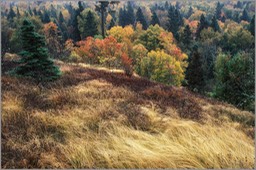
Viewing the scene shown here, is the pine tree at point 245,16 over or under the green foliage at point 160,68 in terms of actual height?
A: over

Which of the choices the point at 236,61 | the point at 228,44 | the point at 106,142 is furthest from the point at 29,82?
the point at 228,44

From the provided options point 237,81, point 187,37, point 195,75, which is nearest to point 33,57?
point 237,81

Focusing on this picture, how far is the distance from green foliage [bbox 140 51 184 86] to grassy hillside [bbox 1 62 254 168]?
3527 cm

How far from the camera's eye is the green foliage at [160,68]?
144ft

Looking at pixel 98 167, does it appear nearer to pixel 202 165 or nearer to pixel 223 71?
pixel 202 165

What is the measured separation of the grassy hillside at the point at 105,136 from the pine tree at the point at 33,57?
2.33 m

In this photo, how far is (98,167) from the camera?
4.65 meters

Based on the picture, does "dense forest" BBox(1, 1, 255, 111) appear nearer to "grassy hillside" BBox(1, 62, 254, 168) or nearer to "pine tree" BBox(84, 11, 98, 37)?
"pine tree" BBox(84, 11, 98, 37)

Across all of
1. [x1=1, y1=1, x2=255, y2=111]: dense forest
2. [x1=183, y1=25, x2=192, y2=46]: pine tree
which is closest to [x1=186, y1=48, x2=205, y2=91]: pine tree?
[x1=1, y1=1, x2=255, y2=111]: dense forest

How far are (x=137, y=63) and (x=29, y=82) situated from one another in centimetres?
3690

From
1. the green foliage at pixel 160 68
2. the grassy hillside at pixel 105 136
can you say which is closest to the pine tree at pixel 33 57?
the grassy hillside at pixel 105 136

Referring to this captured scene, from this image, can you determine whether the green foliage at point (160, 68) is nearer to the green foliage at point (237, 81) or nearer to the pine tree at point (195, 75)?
the pine tree at point (195, 75)

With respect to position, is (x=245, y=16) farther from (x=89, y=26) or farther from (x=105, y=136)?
(x=105, y=136)

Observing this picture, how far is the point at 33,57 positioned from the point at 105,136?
6695 mm
